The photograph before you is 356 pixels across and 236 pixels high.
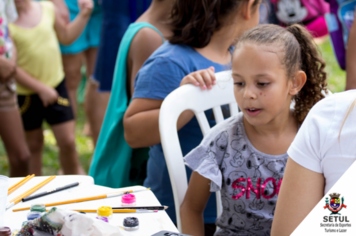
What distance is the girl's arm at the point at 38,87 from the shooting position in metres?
2.60

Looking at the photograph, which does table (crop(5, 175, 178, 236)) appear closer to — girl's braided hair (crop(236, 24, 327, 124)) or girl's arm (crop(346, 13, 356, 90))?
girl's braided hair (crop(236, 24, 327, 124))

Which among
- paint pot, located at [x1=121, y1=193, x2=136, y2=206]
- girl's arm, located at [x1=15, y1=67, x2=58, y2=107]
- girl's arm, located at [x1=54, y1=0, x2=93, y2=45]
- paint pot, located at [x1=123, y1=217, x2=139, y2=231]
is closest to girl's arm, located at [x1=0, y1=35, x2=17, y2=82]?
girl's arm, located at [x1=15, y1=67, x2=58, y2=107]

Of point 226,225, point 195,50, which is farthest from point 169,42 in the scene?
point 226,225

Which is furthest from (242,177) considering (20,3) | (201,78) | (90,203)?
(20,3)

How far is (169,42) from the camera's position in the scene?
4.96ft

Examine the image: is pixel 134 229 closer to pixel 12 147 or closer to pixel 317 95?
pixel 317 95

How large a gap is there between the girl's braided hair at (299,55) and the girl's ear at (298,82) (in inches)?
0.7

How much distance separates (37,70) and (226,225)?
76.6 inches

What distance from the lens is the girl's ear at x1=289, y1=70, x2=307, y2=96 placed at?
120 centimetres

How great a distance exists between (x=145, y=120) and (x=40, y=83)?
146 centimetres

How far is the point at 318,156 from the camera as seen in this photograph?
797 millimetres

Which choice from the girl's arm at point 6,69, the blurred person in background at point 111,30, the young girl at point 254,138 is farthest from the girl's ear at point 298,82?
the girl's arm at point 6,69

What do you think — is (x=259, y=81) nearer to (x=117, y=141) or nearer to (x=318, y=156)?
(x=318, y=156)

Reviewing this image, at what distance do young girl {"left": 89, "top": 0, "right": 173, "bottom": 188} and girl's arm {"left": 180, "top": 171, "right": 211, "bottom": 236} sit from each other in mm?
504
